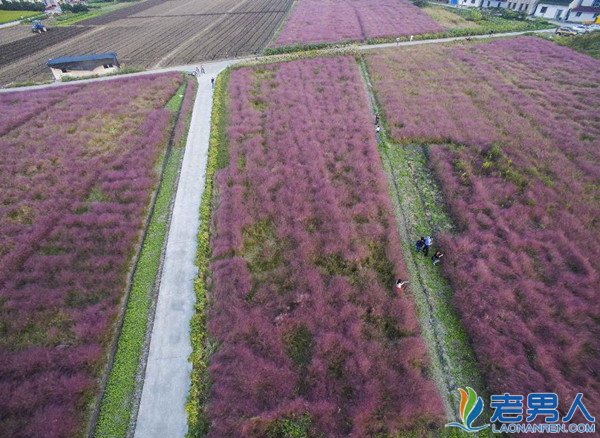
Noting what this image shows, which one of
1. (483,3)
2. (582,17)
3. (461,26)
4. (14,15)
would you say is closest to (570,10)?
(582,17)

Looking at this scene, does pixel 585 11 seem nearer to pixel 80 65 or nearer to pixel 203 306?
pixel 203 306

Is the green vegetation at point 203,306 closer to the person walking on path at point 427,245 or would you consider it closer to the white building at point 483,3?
the person walking on path at point 427,245

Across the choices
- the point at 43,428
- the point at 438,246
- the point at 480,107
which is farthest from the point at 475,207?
the point at 43,428

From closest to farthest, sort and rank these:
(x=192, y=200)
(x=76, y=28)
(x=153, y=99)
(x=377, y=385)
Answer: (x=377, y=385)
(x=192, y=200)
(x=153, y=99)
(x=76, y=28)

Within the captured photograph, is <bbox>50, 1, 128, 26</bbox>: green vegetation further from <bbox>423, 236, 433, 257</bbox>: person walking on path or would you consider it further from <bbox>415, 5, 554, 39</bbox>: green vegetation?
<bbox>423, 236, 433, 257</bbox>: person walking on path

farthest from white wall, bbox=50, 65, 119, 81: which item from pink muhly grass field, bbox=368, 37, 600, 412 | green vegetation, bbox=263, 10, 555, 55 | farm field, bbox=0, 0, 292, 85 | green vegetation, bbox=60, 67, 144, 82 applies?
pink muhly grass field, bbox=368, 37, 600, 412

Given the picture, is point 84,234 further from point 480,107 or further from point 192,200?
point 480,107
